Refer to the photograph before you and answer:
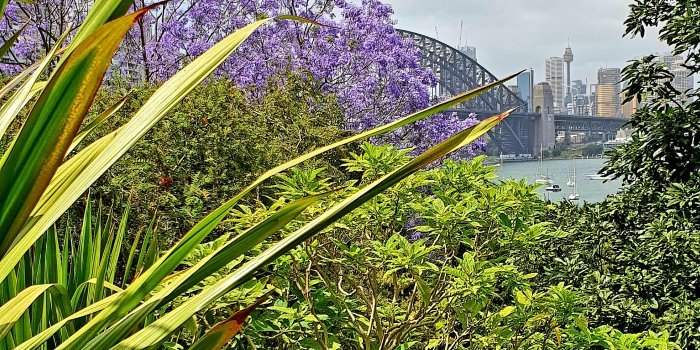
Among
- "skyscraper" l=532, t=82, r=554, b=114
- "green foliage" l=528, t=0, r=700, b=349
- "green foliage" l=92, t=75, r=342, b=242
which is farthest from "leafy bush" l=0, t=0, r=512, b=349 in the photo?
"skyscraper" l=532, t=82, r=554, b=114

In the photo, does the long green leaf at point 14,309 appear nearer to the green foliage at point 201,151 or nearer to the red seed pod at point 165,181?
the green foliage at point 201,151

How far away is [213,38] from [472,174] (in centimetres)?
775

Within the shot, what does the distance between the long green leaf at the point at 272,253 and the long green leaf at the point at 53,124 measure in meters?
0.20

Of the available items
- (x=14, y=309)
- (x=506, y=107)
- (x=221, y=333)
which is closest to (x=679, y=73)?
(x=221, y=333)

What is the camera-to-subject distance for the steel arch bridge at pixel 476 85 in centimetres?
1800

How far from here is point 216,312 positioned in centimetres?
243

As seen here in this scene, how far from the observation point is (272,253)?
2.35 feet

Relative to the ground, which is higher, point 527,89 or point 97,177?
point 527,89

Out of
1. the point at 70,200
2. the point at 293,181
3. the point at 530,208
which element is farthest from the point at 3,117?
the point at 530,208

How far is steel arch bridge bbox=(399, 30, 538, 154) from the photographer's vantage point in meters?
18.0

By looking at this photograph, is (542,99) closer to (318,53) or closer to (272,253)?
(318,53)

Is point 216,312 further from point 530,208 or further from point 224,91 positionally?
point 224,91

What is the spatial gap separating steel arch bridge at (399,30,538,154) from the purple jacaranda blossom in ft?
23.0

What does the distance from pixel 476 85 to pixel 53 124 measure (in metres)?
19.5
